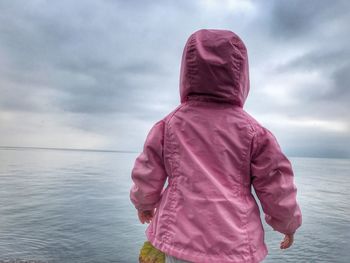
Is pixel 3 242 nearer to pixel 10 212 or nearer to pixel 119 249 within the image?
pixel 119 249

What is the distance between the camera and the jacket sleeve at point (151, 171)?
259cm

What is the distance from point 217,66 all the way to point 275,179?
3.34 ft

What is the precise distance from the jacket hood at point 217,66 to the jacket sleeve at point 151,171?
1.66ft

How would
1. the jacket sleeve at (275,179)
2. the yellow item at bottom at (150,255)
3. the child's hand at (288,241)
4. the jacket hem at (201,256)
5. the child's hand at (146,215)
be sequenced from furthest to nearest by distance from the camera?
1. the yellow item at bottom at (150,255)
2. the child's hand at (146,215)
3. the child's hand at (288,241)
4. the jacket sleeve at (275,179)
5. the jacket hem at (201,256)

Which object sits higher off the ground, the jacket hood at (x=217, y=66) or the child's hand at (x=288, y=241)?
the jacket hood at (x=217, y=66)

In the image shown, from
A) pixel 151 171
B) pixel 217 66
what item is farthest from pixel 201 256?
pixel 217 66

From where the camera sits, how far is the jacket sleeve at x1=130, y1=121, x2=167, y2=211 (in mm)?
2594

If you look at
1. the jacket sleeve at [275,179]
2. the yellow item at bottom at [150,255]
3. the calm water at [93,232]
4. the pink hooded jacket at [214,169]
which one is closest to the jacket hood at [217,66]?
the pink hooded jacket at [214,169]

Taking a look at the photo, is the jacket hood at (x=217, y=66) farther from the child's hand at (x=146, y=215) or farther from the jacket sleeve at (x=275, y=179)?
the child's hand at (x=146, y=215)

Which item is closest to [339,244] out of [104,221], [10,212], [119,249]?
[119,249]

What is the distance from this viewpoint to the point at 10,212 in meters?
17.5

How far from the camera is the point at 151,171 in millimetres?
2592

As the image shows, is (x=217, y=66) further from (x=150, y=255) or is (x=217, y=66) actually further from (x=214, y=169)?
(x=150, y=255)

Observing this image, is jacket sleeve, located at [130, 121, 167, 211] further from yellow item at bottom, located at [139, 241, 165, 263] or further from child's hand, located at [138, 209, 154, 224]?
yellow item at bottom, located at [139, 241, 165, 263]
